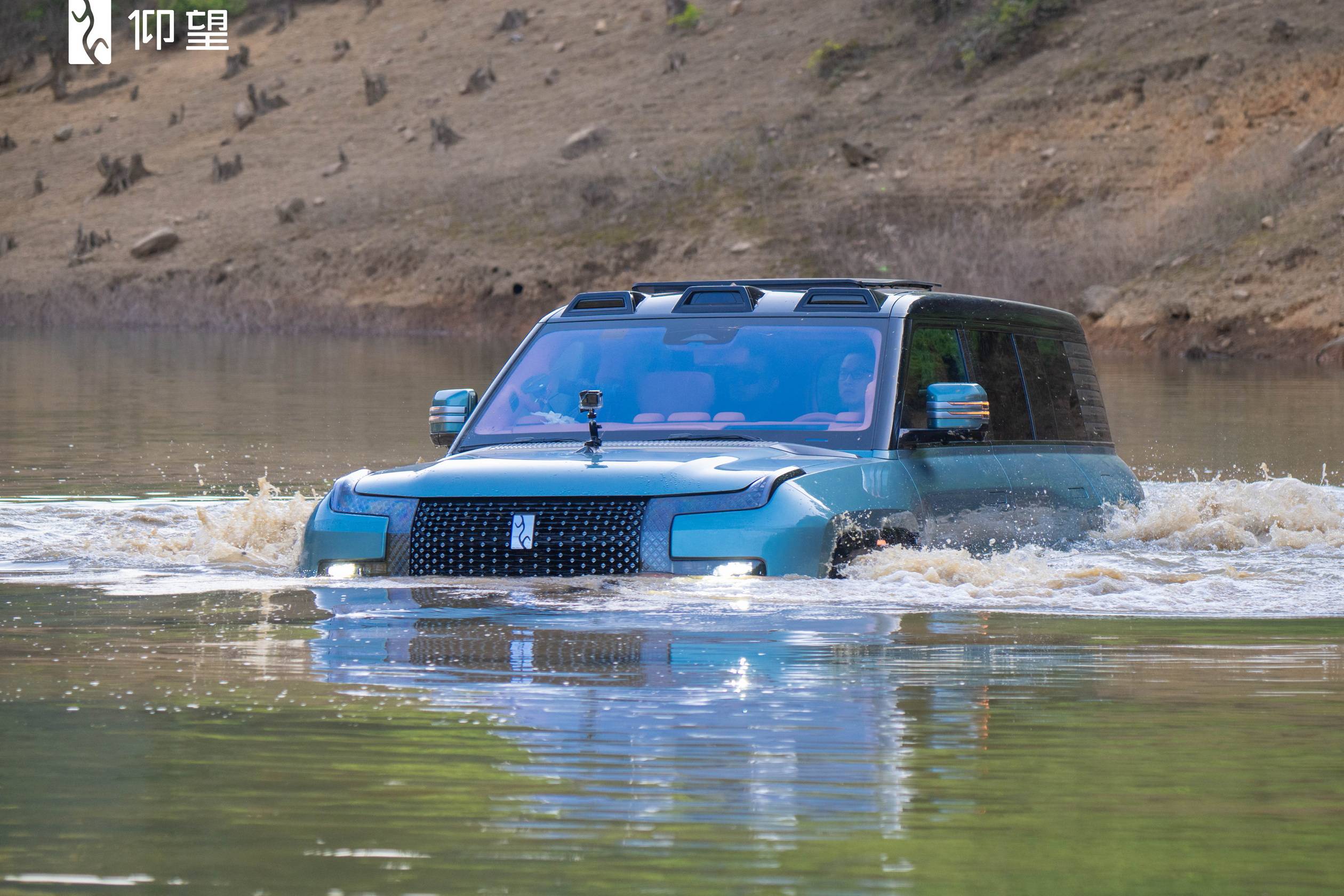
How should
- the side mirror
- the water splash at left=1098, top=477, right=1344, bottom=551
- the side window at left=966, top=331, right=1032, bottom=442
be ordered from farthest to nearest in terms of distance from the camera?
the water splash at left=1098, top=477, right=1344, bottom=551
the side window at left=966, top=331, right=1032, bottom=442
the side mirror

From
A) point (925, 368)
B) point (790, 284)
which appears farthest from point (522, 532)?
point (790, 284)

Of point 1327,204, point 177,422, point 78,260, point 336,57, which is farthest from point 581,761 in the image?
point 336,57

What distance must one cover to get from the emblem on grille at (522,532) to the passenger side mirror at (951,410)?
5.41ft

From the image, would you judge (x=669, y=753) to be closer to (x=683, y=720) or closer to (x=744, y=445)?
(x=683, y=720)

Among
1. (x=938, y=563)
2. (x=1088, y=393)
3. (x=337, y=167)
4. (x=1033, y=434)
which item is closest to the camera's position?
(x=938, y=563)

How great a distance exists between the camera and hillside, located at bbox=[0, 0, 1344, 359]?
46.4m

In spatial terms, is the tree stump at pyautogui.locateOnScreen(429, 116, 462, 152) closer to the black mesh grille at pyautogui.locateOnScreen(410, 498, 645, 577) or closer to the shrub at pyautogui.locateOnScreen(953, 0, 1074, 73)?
the shrub at pyautogui.locateOnScreen(953, 0, 1074, 73)

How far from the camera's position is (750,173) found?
56719mm

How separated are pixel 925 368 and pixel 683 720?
423 centimetres

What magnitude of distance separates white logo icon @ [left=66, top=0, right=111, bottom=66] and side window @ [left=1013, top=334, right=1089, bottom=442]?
3054 inches

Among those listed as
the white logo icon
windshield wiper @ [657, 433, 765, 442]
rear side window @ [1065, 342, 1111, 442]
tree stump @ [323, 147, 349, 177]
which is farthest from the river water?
the white logo icon

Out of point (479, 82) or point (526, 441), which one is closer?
point (526, 441)

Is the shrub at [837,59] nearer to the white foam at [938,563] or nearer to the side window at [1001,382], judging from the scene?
the white foam at [938,563]

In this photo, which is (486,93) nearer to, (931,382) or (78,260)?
(78,260)
